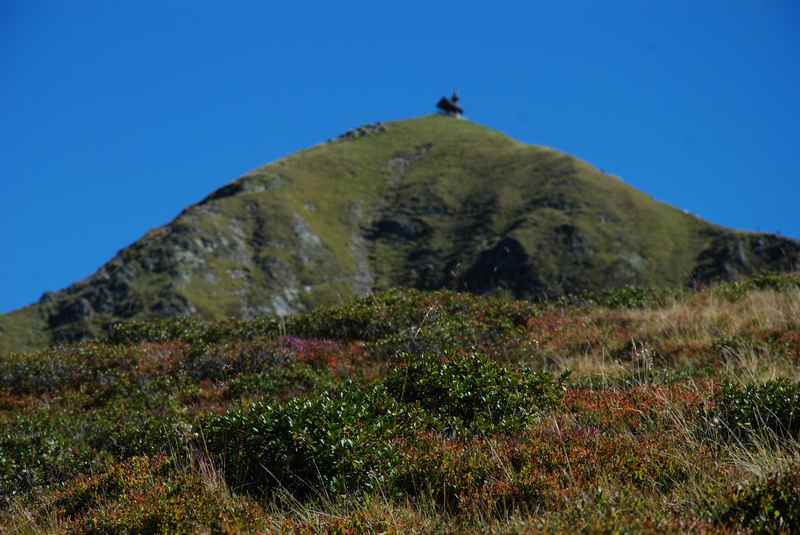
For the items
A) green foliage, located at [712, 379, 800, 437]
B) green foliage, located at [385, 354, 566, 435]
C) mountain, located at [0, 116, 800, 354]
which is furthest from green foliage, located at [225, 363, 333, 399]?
mountain, located at [0, 116, 800, 354]

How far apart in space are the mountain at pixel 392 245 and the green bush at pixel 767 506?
330 feet

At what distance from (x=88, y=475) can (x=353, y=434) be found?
443cm

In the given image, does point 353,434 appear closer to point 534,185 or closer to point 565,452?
point 565,452

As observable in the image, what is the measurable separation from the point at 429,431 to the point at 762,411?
Result: 3.59 m

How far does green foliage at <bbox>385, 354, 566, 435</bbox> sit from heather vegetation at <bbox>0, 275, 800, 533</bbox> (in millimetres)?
32

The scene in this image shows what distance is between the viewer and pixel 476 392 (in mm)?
9500

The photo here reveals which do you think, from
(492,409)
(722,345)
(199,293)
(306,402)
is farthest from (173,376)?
(199,293)

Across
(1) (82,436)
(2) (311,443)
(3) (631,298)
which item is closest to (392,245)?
(3) (631,298)

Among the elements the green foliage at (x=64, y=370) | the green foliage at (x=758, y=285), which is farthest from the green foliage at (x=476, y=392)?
the green foliage at (x=758, y=285)

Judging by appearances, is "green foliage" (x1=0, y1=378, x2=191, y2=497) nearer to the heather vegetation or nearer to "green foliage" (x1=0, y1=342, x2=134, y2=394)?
the heather vegetation

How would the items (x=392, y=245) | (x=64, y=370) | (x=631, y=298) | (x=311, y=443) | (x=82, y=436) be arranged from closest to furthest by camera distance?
(x=311, y=443) → (x=82, y=436) → (x=64, y=370) → (x=631, y=298) → (x=392, y=245)

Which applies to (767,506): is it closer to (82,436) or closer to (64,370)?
(82,436)

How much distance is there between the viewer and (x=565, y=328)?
15727 millimetres

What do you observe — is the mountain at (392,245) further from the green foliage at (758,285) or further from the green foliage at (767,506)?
the green foliage at (767,506)
